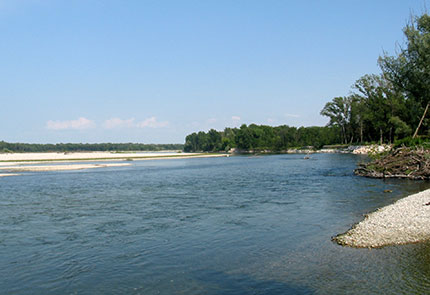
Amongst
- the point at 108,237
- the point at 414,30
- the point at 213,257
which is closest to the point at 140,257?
the point at 213,257

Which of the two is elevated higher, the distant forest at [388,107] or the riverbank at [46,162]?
the distant forest at [388,107]

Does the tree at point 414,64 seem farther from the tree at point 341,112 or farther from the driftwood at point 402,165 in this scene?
the tree at point 341,112

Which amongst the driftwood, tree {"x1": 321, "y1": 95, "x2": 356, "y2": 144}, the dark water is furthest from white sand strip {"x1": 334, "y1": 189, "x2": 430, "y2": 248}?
tree {"x1": 321, "y1": 95, "x2": 356, "y2": 144}

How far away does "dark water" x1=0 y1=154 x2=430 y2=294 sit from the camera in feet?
37.3

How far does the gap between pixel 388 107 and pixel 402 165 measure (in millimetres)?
70399

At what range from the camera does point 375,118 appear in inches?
4385

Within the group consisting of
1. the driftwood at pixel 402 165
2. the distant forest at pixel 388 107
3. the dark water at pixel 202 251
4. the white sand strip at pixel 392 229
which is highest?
the distant forest at pixel 388 107

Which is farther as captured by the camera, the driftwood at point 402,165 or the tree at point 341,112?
the tree at point 341,112

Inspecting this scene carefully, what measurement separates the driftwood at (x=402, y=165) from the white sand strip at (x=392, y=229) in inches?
781

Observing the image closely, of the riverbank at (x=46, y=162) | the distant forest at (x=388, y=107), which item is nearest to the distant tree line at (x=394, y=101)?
the distant forest at (x=388, y=107)

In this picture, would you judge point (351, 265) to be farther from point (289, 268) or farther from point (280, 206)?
point (280, 206)

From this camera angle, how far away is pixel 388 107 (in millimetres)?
102625

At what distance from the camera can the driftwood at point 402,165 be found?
36719mm

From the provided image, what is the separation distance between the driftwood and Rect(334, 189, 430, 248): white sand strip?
19842mm
